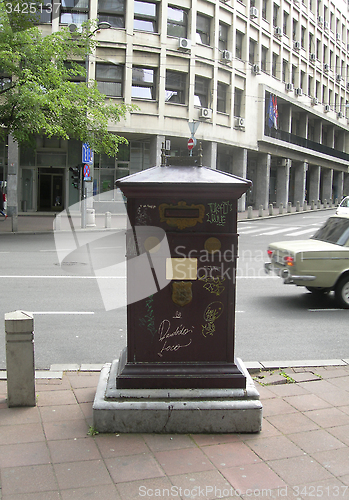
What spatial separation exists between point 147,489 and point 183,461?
39cm

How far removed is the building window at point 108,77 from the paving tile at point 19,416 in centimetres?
2828

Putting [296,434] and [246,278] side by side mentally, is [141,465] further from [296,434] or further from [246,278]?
[246,278]

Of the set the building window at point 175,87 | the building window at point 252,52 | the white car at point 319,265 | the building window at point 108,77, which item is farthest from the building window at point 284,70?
the white car at point 319,265

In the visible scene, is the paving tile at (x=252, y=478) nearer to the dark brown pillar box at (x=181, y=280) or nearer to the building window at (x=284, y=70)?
the dark brown pillar box at (x=181, y=280)

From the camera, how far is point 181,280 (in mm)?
3801

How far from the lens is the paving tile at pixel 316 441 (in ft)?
11.6

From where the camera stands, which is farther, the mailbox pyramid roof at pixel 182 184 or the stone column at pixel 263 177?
the stone column at pixel 263 177

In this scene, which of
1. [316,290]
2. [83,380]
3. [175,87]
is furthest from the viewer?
[175,87]

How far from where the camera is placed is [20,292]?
9.21 meters

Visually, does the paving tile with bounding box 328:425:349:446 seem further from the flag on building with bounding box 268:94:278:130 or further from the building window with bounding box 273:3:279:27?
the building window with bounding box 273:3:279:27

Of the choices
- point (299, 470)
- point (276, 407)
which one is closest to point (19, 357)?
point (276, 407)

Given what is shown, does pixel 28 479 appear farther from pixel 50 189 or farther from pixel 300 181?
pixel 300 181

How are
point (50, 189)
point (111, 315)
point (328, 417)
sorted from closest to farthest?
point (328, 417), point (111, 315), point (50, 189)

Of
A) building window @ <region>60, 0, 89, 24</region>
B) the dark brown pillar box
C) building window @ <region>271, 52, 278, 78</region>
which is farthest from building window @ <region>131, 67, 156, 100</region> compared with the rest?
the dark brown pillar box
